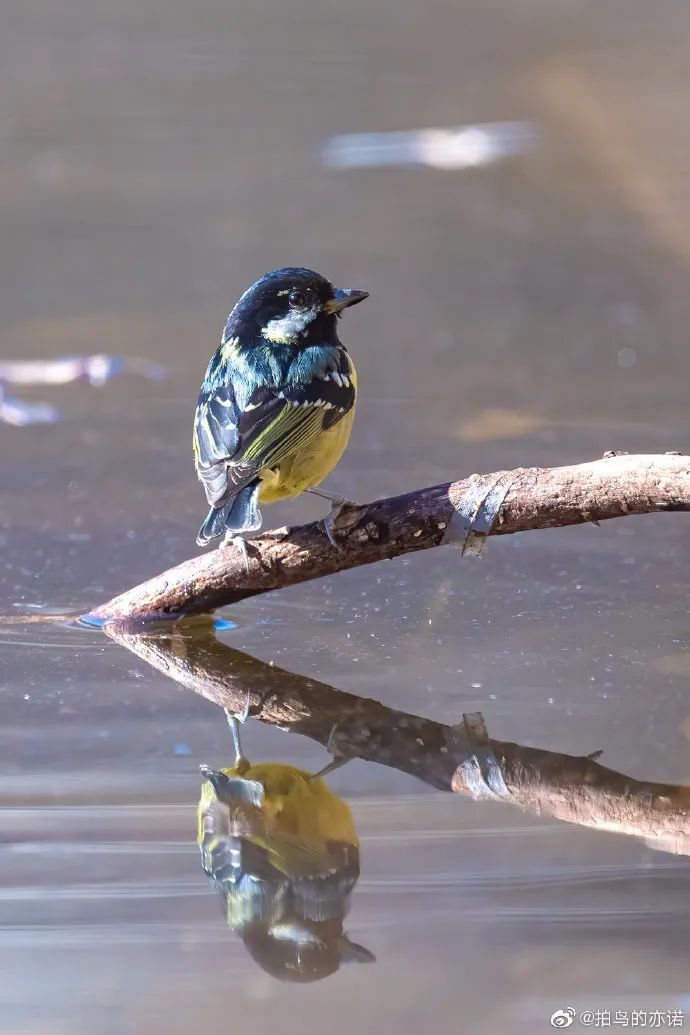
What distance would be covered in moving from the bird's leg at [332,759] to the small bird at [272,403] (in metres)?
0.49

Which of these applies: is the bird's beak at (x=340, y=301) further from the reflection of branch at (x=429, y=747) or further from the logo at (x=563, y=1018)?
the logo at (x=563, y=1018)

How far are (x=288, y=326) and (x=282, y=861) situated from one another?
1582 millimetres

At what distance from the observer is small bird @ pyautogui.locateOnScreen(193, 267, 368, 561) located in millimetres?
3295

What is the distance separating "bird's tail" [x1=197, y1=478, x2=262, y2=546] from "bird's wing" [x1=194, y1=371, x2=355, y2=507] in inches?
0.9

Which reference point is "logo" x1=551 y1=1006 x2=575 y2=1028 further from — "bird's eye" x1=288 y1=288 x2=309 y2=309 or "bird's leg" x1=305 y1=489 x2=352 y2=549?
"bird's eye" x1=288 y1=288 x2=309 y2=309

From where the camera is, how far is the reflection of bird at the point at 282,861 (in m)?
2.37

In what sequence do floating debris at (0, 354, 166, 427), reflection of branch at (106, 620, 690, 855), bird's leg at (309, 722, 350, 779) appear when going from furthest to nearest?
1. floating debris at (0, 354, 166, 427)
2. bird's leg at (309, 722, 350, 779)
3. reflection of branch at (106, 620, 690, 855)

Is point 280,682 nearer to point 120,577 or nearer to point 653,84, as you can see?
point 120,577

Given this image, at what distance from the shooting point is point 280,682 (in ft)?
11.4

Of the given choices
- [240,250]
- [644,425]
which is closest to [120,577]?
[644,425]

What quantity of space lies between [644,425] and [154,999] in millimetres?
4082

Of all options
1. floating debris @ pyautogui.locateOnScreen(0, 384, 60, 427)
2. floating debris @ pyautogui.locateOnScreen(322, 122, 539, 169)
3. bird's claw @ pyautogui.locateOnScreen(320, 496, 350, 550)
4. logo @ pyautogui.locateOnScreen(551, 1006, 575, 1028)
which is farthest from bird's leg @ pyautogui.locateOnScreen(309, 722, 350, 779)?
floating debris @ pyautogui.locateOnScreen(322, 122, 539, 169)

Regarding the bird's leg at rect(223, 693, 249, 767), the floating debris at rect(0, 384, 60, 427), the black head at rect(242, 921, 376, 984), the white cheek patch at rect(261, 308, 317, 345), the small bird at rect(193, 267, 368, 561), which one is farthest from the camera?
the floating debris at rect(0, 384, 60, 427)

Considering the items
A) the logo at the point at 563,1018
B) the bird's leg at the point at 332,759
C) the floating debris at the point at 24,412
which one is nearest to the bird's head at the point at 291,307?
the bird's leg at the point at 332,759
